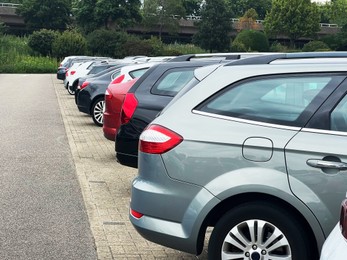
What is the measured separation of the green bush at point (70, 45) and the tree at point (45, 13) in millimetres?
21036

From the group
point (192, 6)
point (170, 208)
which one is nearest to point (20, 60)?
point (192, 6)

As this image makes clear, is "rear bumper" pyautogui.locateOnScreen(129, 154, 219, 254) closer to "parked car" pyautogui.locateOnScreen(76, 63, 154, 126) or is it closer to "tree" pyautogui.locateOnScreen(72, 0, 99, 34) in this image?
"parked car" pyautogui.locateOnScreen(76, 63, 154, 126)

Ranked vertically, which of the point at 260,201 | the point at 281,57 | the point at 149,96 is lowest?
the point at 260,201

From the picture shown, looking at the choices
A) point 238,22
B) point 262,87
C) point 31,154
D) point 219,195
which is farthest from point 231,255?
point 238,22

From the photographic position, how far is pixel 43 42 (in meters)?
69.8

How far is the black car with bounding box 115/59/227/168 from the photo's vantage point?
7062 mm

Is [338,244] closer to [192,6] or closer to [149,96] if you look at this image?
[149,96]

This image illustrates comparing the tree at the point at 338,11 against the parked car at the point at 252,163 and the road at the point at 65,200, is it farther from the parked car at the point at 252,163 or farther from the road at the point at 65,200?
the parked car at the point at 252,163

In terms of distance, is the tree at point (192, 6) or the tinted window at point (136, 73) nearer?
the tinted window at point (136, 73)

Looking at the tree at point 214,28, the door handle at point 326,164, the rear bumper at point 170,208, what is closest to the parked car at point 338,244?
the door handle at point 326,164

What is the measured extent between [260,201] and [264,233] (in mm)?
219

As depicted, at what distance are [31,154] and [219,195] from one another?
7.17 meters

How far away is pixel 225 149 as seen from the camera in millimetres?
4176

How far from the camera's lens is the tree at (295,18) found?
86.3 metres
